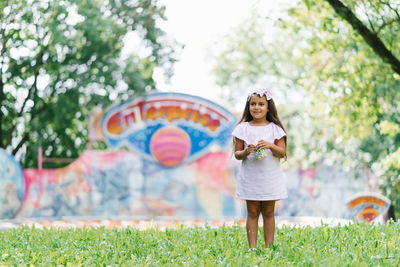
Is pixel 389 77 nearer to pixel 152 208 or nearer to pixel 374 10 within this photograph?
pixel 374 10

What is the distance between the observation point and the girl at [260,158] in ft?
15.1

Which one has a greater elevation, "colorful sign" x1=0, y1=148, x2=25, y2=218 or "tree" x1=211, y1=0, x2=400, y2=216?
"tree" x1=211, y1=0, x2=400, y2=216

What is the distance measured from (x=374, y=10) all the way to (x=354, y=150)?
7.10 meters

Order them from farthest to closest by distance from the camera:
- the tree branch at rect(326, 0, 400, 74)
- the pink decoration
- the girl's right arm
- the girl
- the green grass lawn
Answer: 1. the pink decoration
2. the tree branch at rect(326, 0, 400, 74)
3. the girl
4. the girl's right arm
5. the green grass lawn

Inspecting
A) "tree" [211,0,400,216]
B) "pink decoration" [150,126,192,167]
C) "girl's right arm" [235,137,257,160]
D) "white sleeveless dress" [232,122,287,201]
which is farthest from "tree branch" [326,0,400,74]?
"pink decoration" [150,126,192,167]

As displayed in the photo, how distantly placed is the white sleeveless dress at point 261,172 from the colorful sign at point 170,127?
7595 mm

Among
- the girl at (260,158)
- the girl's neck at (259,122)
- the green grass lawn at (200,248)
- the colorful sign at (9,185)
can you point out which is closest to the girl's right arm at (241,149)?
the girl at (260,158)

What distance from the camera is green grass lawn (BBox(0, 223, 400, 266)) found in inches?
170

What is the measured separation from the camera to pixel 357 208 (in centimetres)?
1040

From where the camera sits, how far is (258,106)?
4.71m

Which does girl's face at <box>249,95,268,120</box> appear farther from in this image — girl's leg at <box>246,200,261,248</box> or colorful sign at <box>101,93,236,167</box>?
colorful sign at <box>101,93,236,167</box>

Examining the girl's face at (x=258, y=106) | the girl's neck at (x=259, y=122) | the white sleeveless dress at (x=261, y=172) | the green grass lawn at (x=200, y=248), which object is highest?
the girl's face at (x=258, y=106)

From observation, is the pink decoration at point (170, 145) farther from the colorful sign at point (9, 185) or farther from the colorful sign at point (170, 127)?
the colorful sign at point (9, 185)

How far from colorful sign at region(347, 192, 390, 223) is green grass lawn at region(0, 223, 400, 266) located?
3592 mm
